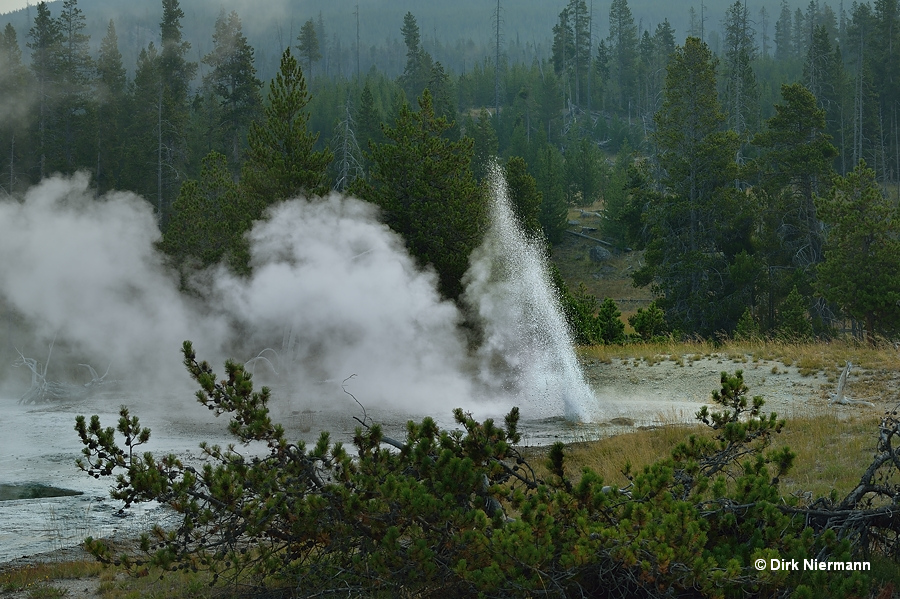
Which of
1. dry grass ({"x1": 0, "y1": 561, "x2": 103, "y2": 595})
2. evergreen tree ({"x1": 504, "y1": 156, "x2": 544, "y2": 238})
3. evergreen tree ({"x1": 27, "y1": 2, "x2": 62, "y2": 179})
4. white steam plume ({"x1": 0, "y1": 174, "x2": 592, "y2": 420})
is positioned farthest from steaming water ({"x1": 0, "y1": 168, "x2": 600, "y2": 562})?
evergreen tree ({"x1": 27, "y1": 2, "x2": 62, "y2": 179})

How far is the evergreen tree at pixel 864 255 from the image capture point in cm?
2348

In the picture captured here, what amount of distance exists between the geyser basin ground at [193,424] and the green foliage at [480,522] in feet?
12.2

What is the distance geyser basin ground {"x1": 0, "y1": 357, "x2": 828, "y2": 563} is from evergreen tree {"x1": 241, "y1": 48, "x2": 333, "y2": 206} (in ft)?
22.6

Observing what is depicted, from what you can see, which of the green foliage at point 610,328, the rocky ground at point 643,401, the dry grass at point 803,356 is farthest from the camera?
the green foliage at point 610,328

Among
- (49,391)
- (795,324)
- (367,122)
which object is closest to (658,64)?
(367,122)

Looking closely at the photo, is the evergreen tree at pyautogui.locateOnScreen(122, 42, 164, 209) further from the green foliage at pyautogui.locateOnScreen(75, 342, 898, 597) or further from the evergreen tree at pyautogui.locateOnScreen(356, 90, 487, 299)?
the green foliage at pyautogui.locateOnScreen(75, 342, 898, 597)

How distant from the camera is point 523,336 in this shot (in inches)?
773

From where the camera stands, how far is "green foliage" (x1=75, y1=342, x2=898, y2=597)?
5273 mm

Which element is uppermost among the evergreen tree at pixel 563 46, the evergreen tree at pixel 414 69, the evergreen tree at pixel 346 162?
the evergreen tree at pixel 563 46

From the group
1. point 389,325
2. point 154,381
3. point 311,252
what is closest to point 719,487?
point 389,325

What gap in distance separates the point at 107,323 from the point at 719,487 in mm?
20985

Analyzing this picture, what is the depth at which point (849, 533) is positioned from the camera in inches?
240

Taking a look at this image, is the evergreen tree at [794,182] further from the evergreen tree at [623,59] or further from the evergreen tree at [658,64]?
the evergreen tree at [623,59]

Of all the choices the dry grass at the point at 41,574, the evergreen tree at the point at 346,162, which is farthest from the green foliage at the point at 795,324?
the dry grass at the point at 41,574
